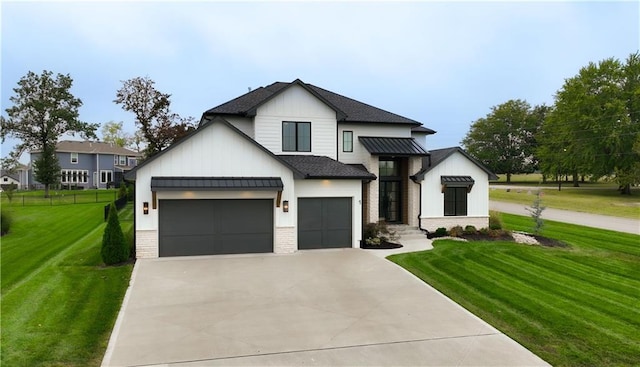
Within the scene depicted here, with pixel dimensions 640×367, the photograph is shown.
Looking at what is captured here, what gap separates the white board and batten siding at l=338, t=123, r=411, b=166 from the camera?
1961cm

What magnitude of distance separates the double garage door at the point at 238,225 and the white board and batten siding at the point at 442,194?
5.56 meters

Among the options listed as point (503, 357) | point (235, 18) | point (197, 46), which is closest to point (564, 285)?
point (503, 357)

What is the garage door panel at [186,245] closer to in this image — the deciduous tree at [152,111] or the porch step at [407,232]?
the porch step at [407,232]

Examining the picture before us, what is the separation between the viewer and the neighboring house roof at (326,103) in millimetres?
17880

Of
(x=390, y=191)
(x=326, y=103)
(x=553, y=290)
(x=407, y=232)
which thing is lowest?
(x=553, y=290)

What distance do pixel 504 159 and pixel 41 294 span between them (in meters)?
77.9

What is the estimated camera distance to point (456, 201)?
20297mm

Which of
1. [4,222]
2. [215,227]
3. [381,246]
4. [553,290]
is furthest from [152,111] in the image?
[553,290]

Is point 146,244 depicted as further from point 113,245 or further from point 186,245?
point 186,245

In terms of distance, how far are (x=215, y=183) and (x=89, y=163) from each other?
166 feet

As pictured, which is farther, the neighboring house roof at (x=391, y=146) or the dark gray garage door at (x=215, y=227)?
the neighboring house roof at (x=391, y=146)

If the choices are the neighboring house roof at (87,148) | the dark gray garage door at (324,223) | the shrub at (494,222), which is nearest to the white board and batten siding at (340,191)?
the dark gray garage door at (324,223)

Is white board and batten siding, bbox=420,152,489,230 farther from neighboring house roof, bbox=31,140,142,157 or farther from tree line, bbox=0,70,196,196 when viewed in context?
neighboring house roof, bbox=31,140,142,157

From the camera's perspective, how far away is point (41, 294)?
9.80 m
